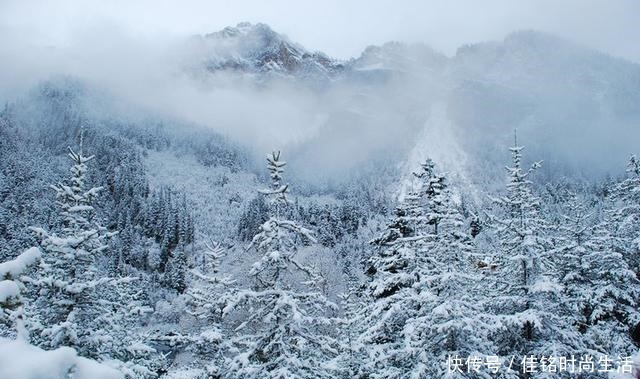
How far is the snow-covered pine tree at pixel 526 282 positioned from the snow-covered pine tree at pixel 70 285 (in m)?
13.0

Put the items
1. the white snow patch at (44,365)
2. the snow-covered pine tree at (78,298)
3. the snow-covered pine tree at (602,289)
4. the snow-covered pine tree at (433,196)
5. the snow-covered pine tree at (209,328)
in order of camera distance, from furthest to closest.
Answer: the snow-covered pine tree at (602,289) < the snow-covered pine tree at (433,196) < the snow-covered pine tree at (209,328) < the snow-covered pine tree at (78,298) < the white snow patch at (44,365)

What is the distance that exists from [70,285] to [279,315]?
249 inches

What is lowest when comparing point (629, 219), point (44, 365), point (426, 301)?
point (426, 301)

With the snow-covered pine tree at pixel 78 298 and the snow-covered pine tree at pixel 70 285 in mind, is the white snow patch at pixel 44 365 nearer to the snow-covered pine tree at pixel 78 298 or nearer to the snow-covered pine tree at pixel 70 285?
the snow-covered pine tree at pixel 78 298

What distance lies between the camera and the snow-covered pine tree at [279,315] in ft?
46.5

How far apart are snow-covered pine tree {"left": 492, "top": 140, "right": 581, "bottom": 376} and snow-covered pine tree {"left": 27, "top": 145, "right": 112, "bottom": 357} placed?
13.0 m

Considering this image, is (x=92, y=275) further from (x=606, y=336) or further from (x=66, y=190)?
(x=606, y=336)

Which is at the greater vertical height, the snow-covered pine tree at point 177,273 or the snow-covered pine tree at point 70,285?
the snow-covered pine tree at point 70,285

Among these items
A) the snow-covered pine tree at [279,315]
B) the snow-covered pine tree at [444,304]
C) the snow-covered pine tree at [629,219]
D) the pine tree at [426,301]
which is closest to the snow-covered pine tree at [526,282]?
the snow-covered pine tree at [444,304]

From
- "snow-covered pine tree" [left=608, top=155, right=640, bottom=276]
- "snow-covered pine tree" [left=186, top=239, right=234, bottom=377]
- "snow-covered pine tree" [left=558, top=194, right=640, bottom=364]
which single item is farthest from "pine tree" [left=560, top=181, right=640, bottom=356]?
"snow-covered pine tree" [left=186, top=239, right=234, bottom=377]

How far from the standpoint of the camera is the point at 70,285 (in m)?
14.8

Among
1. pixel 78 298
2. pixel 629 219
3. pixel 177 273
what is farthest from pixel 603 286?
pixel 177 273

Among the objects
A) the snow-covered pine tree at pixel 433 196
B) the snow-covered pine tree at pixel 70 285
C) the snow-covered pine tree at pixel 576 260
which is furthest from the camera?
the snow-covered pine tree at pixel 576 260

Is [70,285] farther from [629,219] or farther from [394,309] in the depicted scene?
[629,219]
